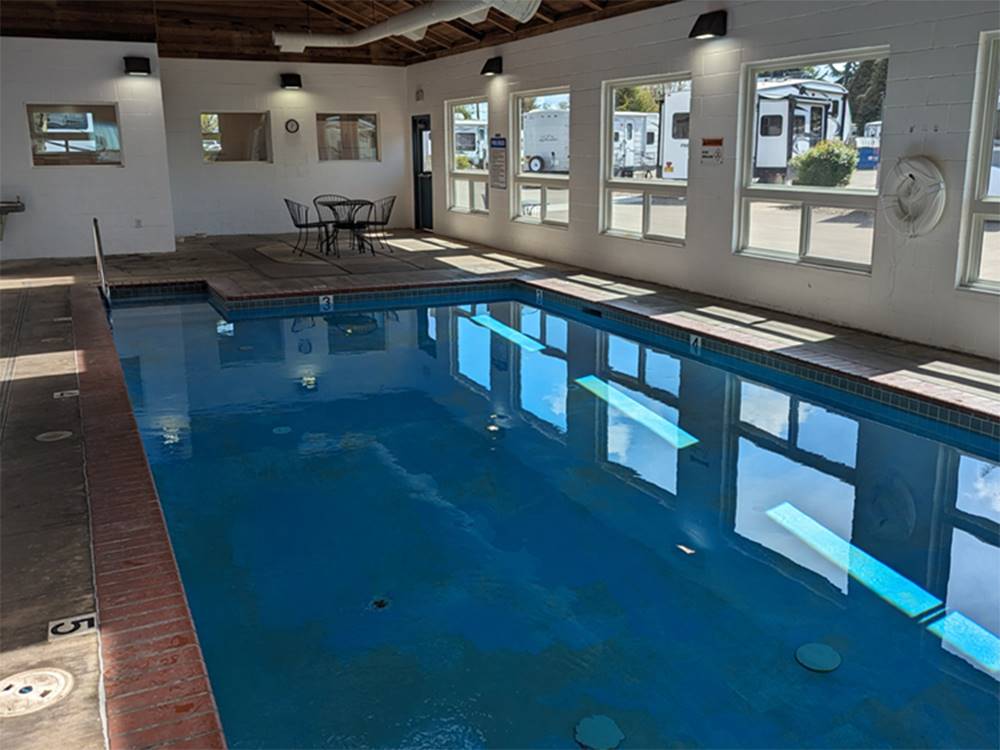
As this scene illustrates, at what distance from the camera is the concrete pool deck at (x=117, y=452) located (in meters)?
2.12

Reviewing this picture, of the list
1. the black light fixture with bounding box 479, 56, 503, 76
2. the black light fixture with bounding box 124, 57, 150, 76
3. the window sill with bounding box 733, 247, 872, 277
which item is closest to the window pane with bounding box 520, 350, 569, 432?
the window sill with bounding box 733, 247, 872, 277

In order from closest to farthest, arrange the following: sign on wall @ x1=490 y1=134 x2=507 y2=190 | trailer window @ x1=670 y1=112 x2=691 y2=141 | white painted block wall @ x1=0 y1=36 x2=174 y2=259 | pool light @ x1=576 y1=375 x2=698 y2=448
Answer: pool light @ x1=576 y1=375 x2=698 y2=448
trailer window @ x1=670 y1=112 x2=691 y2=141
white painted block wall @ x1=0 y1=36 x2=174 y2=259
sign on wall @ x1=490 y1=134 x2=507 y2=190

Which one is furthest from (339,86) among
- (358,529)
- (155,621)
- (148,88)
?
(155,621)

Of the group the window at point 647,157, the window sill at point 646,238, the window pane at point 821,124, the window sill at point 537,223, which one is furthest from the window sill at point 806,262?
the window sill at point 537,223

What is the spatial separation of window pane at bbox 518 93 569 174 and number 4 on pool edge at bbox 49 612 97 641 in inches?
319

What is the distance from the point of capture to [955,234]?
5.47 metres

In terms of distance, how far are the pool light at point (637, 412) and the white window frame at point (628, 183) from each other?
105 inches

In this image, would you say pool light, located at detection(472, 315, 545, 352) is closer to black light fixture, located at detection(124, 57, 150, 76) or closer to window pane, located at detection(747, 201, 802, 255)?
window pane, located at detection(747, 201, 802, 255)

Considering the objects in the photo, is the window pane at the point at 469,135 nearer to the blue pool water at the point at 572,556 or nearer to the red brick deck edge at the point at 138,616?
the blue pool water at the point at 572,556

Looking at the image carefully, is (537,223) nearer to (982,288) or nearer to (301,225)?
(301,225)

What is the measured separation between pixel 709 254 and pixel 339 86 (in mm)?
8040

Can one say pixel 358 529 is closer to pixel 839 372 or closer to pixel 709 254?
pixel 839 372

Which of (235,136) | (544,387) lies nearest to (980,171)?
(544,387)

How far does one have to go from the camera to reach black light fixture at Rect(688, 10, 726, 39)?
6.95 metres
